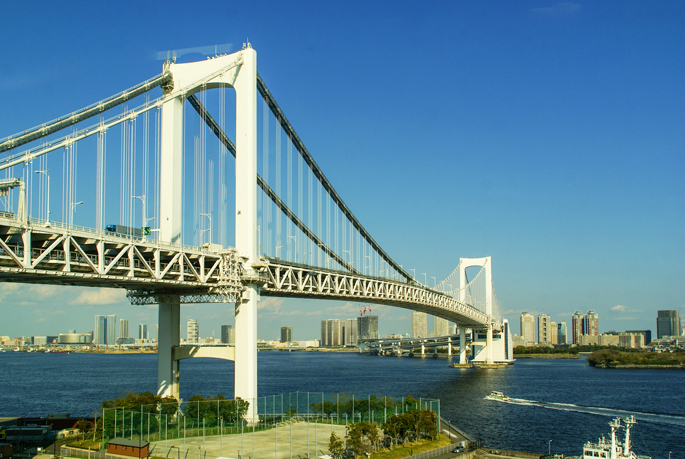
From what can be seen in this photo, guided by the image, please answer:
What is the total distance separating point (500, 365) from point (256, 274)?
8052cm

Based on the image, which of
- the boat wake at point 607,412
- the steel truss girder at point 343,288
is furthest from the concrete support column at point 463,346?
the boat wake at point 607,412

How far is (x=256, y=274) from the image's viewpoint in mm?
34750

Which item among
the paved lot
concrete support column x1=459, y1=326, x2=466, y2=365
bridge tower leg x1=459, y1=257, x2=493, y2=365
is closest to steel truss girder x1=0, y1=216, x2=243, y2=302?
the paved lot

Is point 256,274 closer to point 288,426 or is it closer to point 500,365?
point 288,426

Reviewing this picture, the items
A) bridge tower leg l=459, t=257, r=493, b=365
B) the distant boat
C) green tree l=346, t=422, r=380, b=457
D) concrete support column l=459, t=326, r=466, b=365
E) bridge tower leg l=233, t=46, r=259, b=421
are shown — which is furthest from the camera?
bridge tower leg l=459, t=257, r=493, b=365

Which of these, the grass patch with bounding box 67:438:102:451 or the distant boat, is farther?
the distant boat

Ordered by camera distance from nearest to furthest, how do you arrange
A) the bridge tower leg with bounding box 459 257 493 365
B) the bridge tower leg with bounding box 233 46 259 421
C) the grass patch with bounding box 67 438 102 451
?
the grass patch with bounding box 67 438 102 451
the bridge tower leg with bounding box 233 46 259 421
the bridge tower leg with bounding box 459 257 493 365

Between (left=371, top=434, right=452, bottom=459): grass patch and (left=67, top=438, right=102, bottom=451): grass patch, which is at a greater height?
(left=67, top=438, right=102, bottom=451): grass patch

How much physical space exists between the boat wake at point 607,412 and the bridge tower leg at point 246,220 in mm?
27853

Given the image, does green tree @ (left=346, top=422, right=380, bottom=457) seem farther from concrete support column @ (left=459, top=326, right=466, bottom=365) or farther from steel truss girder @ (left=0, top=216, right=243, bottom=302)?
concrete support column @ (left=459, top=326, right=466, bottom=365)

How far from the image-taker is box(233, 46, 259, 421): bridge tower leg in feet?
112

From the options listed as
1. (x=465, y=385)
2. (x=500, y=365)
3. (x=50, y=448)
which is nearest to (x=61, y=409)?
(x=50, y=448)

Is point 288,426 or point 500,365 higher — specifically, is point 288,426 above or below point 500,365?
above

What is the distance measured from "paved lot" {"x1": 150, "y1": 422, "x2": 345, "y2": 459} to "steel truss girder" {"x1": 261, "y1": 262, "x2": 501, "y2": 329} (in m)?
10.2
